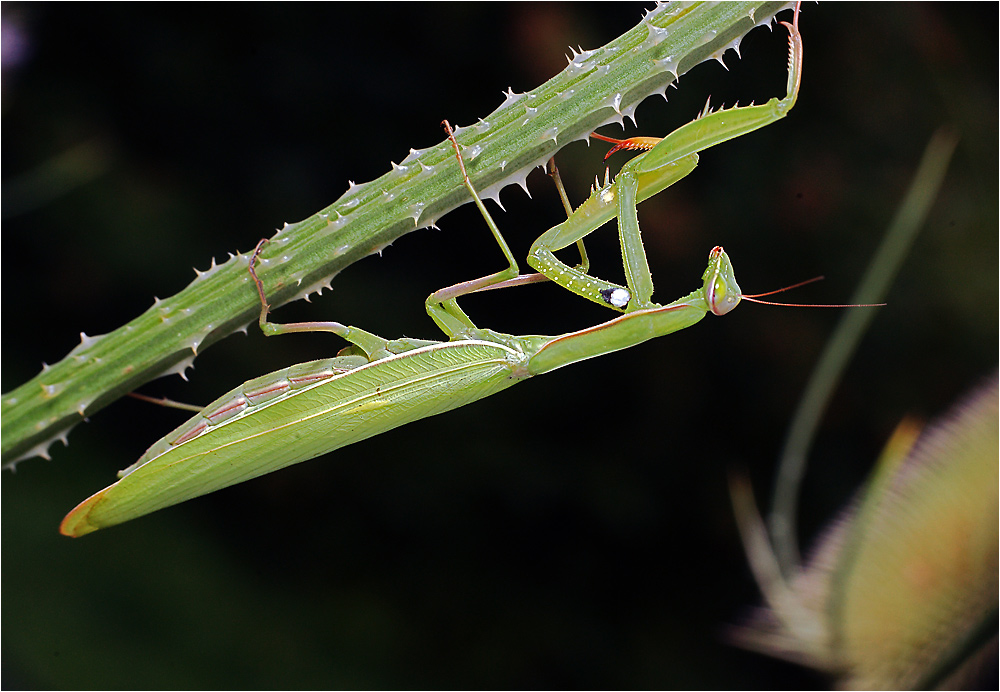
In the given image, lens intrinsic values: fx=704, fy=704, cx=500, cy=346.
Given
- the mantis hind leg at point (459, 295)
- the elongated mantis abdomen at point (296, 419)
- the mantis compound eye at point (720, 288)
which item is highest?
the mantis compound eye at point (720, 288)

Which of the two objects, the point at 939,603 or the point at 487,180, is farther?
the point at 939,603

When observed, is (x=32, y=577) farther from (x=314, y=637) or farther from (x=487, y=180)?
(x=487, y=180)

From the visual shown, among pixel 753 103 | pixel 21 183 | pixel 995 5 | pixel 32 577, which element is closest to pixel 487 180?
pixel 753 103

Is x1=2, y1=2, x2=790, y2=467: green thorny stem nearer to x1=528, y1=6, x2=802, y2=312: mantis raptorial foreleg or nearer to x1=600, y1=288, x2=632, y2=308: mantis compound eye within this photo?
x1=528, y1=6, x2=802, y2=312: mantis raptorial foreleg

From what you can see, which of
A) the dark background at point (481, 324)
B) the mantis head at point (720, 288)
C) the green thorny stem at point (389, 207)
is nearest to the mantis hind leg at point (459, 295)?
the green thorny stem at point (389, 207)

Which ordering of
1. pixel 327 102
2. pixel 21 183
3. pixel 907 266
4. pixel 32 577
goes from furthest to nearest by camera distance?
1. pixel 907 266
2. pixel 327 102
3. pixel 32 577
4. pixel 21 183

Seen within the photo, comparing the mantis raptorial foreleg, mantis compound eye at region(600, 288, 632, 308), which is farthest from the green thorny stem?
mantis compound eye at region(600, 288, 632, 308)

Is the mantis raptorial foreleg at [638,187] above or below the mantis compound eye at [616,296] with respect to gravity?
above

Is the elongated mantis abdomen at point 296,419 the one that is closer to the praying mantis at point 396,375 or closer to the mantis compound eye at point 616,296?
the praying mantis at point 396,375

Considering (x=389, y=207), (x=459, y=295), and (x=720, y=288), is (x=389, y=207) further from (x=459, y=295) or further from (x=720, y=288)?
(x=720, y=288)
